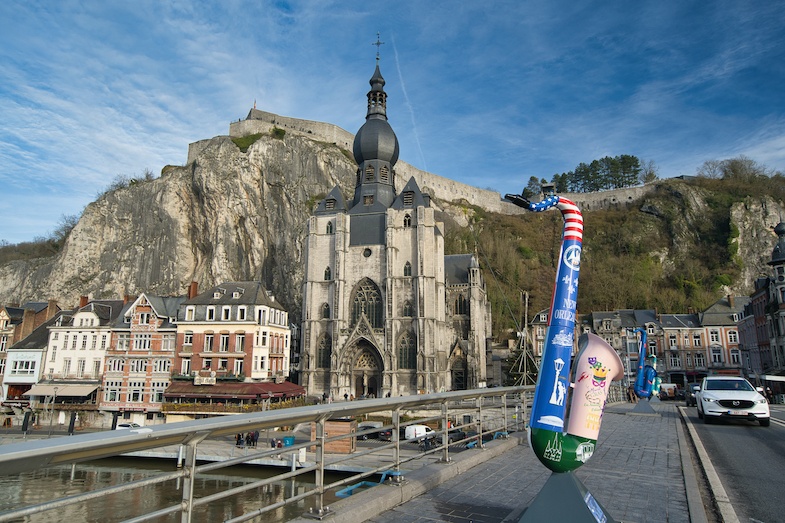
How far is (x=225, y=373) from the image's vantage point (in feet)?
102

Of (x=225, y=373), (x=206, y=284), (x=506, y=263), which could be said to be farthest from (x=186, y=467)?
(x=506, y=263)

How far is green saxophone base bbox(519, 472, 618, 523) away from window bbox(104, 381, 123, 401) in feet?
113

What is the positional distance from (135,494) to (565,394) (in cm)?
1634

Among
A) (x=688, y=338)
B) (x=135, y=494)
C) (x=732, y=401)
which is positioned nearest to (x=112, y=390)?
(x=135, y=494)

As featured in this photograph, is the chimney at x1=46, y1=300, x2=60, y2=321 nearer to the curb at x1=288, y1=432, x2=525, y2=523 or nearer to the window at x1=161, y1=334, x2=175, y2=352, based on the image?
the window at x1=161, y1=334, x2=175, y2=352

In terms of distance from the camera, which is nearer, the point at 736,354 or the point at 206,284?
the point at 736,354

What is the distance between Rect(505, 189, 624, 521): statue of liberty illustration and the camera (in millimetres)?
3719

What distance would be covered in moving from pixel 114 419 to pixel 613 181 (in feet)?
280

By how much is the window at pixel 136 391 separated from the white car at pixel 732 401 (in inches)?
1208

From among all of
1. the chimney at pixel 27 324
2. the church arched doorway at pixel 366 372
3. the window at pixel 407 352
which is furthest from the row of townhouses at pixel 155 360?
the window at pixel 407 352

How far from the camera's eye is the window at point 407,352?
35.3 meters

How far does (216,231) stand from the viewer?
56.5 meters

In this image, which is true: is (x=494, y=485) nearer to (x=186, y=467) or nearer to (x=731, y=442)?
(x=186, y=467)

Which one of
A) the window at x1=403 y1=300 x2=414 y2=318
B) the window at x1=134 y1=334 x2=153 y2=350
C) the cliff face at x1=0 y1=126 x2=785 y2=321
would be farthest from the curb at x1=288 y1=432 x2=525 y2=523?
the cliff face at x1=0 y1=126 x2=785 y2=321
